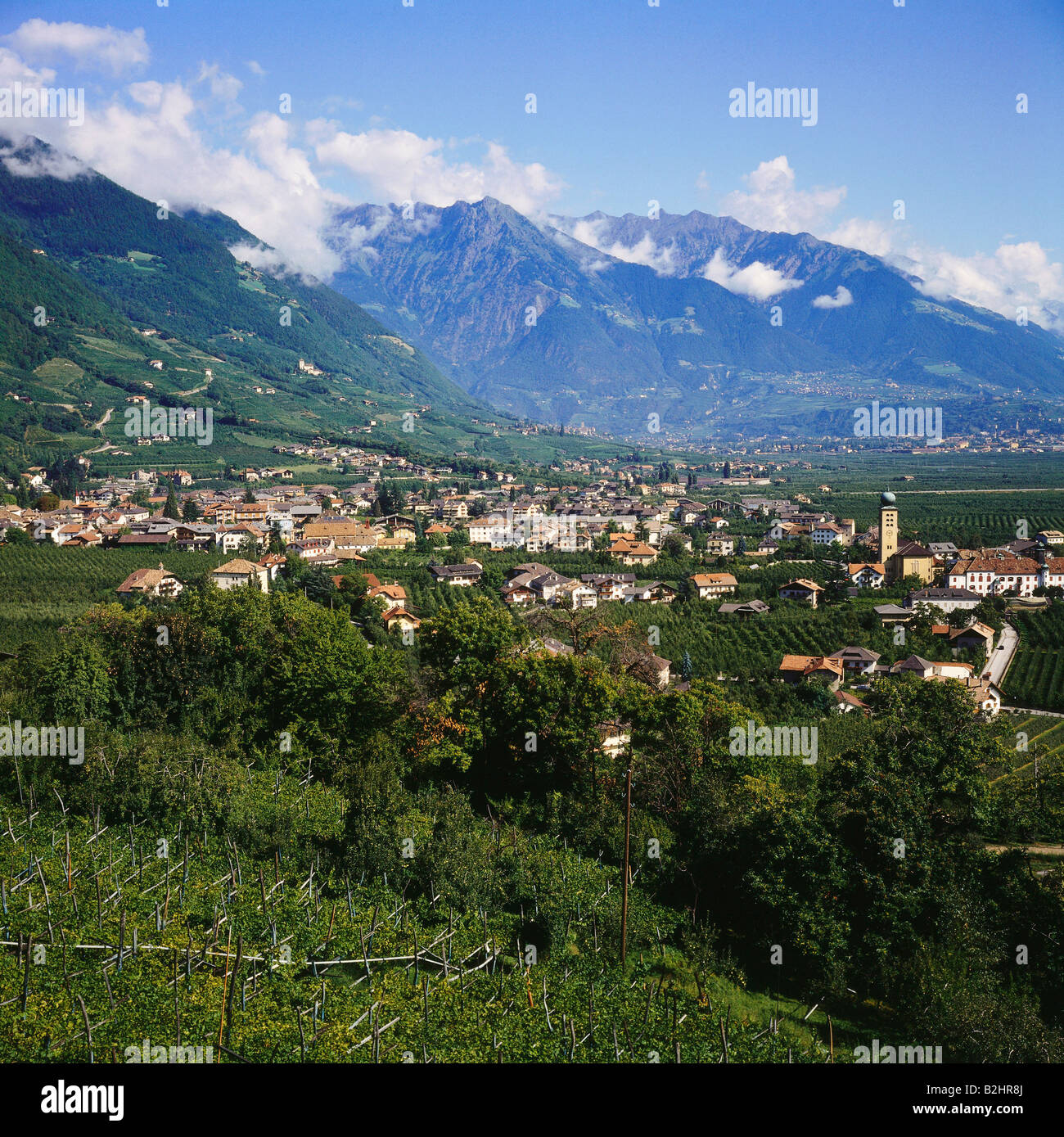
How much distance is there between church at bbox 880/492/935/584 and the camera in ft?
172

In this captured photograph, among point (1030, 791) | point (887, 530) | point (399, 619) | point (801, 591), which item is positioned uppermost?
point (887, 530)

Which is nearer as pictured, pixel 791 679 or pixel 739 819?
pixel 739 819

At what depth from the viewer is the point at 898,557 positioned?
53.3 m

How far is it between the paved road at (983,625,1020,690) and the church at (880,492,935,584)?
10.7m

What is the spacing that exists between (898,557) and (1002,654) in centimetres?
1709

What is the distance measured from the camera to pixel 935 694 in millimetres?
15086

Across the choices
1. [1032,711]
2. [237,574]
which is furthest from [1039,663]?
[237,574]

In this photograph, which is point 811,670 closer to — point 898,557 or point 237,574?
point 898,557

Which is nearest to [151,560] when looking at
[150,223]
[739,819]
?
[739,819]

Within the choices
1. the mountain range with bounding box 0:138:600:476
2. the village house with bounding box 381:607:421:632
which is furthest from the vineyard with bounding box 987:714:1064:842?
Answer: the mountain range with bounding box 0:138:600:476

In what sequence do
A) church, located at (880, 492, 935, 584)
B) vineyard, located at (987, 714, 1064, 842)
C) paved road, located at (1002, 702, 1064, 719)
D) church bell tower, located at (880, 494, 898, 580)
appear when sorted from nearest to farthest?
vineyard, located at (987, 714, 1064, 842), paved road, located at (1002, 702, 1064, 719), church, located at (880, 492, 935, 584), church bell tower, located at (880, 494, 898, 580)

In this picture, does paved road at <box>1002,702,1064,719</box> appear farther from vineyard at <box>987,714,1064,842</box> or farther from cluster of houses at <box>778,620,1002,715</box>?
vineyard at <box>987,714,1064,842</box>

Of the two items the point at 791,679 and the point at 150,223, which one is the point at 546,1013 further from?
the point at 150,223
